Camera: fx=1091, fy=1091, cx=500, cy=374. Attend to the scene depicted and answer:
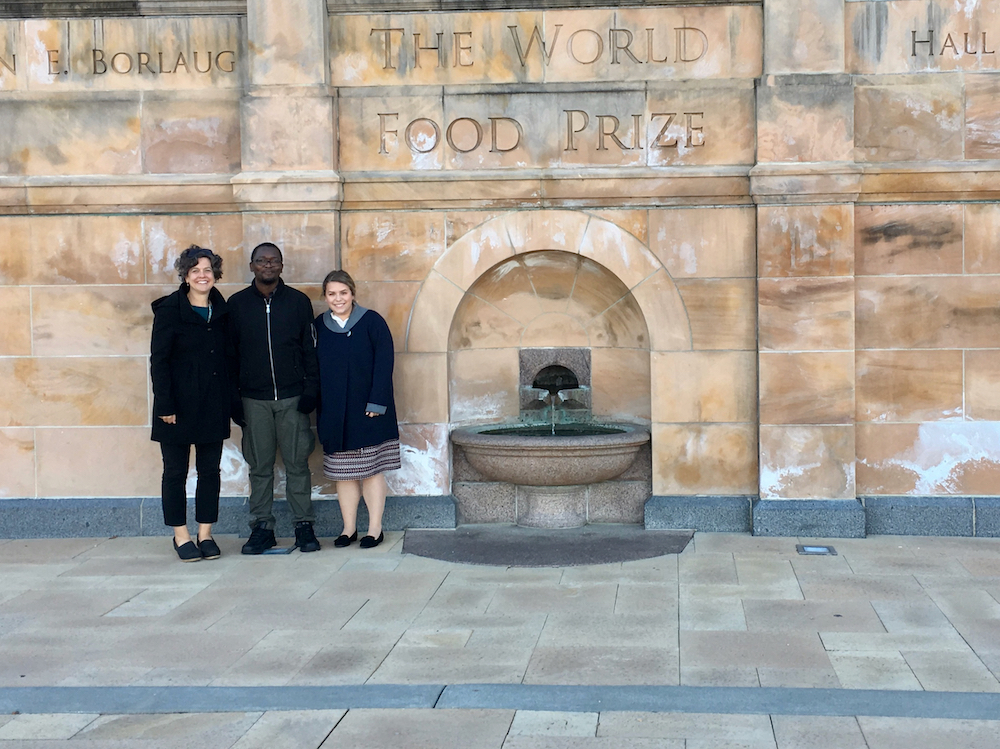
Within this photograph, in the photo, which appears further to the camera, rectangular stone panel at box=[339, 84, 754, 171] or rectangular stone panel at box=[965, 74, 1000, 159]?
rectangular stone panel at box=[339, 84, 754, 171]

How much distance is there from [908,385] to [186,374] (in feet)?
15.0

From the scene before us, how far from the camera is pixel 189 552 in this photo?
6680mm

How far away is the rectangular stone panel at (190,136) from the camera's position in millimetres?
7309

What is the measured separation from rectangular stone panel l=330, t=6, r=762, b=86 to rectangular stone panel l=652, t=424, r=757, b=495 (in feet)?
7.57

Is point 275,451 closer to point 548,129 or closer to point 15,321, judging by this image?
point 15,321

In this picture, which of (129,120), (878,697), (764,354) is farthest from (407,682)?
(129,120)

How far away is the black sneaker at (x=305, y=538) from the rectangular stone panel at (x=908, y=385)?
3.61 m

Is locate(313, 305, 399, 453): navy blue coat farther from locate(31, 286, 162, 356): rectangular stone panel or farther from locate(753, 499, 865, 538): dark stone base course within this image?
locate(753, 499, 865, 538): dark stone base course

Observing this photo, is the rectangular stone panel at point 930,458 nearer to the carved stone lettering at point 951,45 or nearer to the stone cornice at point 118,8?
the carved stone lettering at point 951,45

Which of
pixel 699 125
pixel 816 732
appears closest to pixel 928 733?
pixel 816 732

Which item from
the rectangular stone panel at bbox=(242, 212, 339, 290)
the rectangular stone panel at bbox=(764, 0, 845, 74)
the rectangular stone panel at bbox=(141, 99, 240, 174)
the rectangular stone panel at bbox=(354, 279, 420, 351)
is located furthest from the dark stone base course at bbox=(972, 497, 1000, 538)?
the rectangular stone panel at bbox=(141, 99, 240, 174)

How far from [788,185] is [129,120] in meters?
4.37

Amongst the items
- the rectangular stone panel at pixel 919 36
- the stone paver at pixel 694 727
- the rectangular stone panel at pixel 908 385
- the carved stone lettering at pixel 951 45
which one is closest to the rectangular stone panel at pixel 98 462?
the stone paver at pixel 694 727

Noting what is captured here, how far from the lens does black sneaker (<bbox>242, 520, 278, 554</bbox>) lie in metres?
6.81
